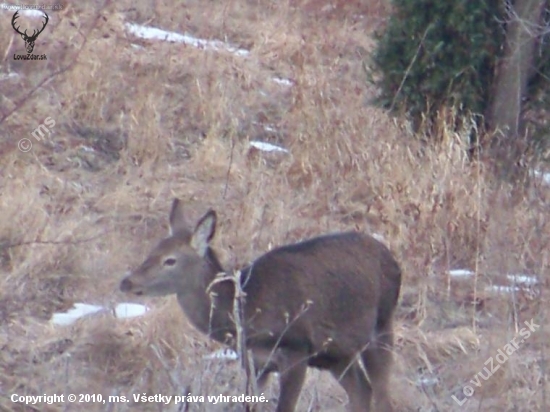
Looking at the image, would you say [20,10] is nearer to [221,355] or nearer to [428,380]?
[221,355]

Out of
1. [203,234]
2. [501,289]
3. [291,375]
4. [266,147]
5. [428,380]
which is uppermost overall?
[203,234]

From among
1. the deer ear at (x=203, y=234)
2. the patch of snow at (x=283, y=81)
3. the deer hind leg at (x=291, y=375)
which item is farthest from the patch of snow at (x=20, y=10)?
the deer hind leg at (x=291, y=375)

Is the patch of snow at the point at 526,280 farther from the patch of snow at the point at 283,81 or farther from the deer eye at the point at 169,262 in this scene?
the patch of snow at the point at 283,81

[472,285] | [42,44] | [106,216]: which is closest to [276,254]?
[472,285]

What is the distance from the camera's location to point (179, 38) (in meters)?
13.1

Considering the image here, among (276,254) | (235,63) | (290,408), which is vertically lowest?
(235,63)

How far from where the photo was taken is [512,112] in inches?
420

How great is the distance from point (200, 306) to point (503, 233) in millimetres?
2012

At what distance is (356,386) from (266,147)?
498cm

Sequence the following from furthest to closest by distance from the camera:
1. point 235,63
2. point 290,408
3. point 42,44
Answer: point 235,63, point 42,44, point 290,408

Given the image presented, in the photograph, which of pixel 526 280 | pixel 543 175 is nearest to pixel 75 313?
pixel 526 280

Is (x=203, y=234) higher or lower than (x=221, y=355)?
higher

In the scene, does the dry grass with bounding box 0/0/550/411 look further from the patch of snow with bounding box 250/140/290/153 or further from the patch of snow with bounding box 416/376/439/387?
the patch of snow with bounding box 250/140/290/153

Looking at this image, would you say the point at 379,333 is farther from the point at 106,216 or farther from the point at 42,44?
the point at 42,44
